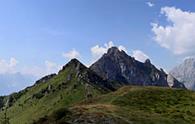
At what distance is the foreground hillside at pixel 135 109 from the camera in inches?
2736

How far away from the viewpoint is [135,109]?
8994cm

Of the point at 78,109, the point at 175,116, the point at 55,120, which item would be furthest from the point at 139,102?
the point at 55,120

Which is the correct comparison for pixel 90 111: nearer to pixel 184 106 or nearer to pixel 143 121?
pixel 143 121

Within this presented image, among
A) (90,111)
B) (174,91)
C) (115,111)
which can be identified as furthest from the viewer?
(174,91)

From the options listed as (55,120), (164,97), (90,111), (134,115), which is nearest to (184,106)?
(164,97)

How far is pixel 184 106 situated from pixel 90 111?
35692 mm

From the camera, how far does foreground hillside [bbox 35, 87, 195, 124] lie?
69.5 m

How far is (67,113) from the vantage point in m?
70.0

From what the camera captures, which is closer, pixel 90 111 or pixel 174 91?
pixel 90 111

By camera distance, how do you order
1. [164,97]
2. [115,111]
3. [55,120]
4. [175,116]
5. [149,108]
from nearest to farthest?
[55,120], [115,111], [175,116], [149,108], [164,97]

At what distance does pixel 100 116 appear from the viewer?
70.2 meters

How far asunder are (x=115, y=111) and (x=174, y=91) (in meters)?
42.0

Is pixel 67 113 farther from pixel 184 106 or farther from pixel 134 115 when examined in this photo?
pixel 184 106

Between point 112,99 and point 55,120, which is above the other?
point 112,99
